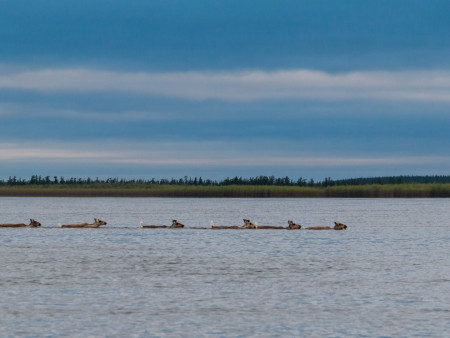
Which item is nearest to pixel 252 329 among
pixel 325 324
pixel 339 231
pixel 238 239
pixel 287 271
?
pixel 325 324

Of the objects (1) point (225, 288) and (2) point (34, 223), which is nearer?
(1) point (225, 288)

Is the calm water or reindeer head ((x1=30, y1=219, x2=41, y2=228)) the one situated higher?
reindeer head ((x1=30, y1=219, x2=41, y2=228))

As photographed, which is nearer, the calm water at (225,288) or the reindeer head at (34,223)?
the calm water at (225,288)

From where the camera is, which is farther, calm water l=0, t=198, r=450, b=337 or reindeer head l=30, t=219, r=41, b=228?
reindeer head l=30, t=219, r=41, b=228

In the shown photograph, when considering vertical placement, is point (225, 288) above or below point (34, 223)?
below

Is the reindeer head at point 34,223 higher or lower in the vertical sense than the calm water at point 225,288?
higher

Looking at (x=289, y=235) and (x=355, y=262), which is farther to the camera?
(x=289, y=235)

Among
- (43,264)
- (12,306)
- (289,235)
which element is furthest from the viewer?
(289,235)

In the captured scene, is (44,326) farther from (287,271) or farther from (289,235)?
(289,235)

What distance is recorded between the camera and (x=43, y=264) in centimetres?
2472

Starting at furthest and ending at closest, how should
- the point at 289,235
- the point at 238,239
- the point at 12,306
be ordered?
the point at 289,235 → the point at 238,239 → the point at 12,306

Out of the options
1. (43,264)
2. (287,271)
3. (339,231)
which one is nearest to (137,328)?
(287,271)

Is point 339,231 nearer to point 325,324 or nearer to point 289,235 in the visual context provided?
point 289,235

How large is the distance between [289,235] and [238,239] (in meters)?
3.82
